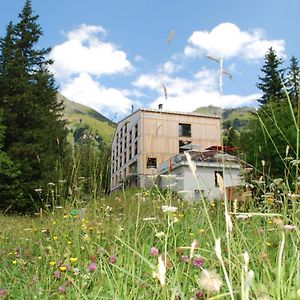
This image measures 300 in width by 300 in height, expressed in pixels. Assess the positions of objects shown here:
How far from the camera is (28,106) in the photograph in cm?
2677

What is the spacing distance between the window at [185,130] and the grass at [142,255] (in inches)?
1658

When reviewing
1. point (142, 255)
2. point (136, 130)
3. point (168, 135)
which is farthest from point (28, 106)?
point (142, 255)

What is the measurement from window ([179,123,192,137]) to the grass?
42.1 meters

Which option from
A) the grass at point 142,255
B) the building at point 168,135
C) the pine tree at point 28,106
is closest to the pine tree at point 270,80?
the building at point 168,135

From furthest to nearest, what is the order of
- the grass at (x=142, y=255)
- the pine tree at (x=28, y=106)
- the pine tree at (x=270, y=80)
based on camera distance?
1. the pine tree at (x=270, y=80)
2. the pine tree at (x=28, y=106)
3. the grass at (x=142, y=255)

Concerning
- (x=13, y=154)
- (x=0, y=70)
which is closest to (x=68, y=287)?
(x=13, y=154)

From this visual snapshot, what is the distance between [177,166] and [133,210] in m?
30.5

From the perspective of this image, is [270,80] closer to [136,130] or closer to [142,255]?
[136,130]

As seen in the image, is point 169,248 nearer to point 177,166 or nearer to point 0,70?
point 0,70

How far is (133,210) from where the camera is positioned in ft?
18.5

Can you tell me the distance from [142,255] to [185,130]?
45892 mm

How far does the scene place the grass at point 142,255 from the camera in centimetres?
223

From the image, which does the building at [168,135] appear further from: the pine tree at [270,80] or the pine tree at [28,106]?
the pine tree at [28,106]

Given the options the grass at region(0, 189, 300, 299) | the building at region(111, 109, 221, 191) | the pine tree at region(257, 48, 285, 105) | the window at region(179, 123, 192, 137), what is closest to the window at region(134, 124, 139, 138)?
the building at region(111, 109, 221, 191)
